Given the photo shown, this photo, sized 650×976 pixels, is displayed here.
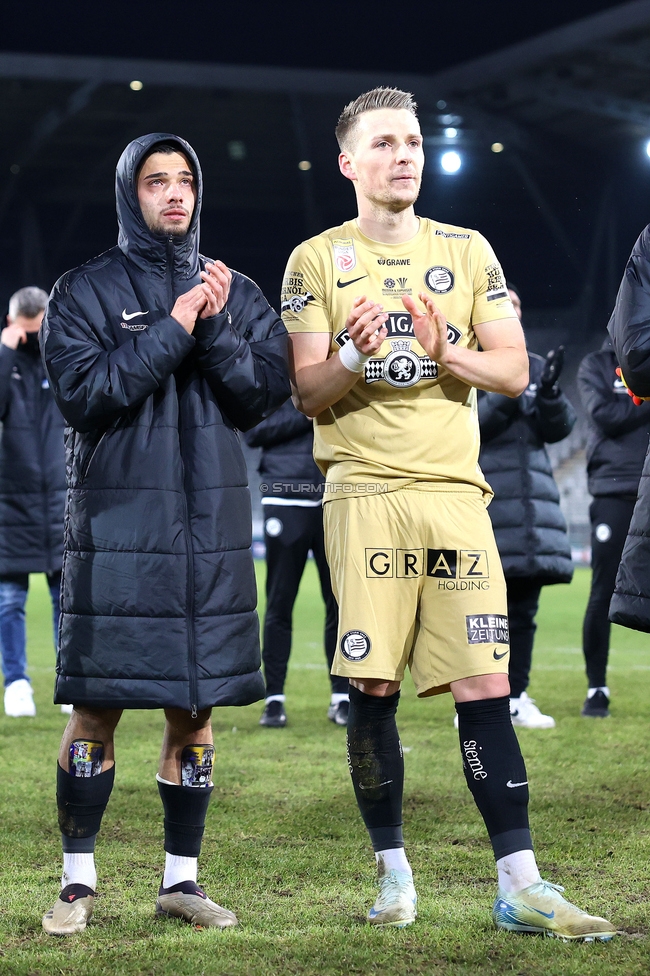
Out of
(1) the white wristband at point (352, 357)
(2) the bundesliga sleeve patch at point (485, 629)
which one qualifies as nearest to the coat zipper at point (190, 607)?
(1) the white wristband at point (352, 357)

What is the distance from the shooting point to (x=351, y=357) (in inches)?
119

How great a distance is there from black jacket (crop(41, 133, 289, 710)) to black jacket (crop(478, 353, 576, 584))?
281 centimetres

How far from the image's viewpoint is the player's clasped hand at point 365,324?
2926 mm

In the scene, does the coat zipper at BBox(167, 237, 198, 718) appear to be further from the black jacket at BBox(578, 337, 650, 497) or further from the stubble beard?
the black jacket at BBox(578, 337, 650, 497)

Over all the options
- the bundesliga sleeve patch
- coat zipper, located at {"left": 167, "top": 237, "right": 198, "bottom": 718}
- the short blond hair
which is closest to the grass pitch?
coat zipper, located at {"left": 167, "top": 237, "right": 198, "bottom": 718}

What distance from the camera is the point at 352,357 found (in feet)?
9.92

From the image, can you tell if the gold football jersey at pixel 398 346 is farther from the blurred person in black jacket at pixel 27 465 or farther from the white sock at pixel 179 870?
the blurred person in black jacket at pixel 27 465

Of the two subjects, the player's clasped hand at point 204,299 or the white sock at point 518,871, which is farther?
the player's clasped hand at point 204,299

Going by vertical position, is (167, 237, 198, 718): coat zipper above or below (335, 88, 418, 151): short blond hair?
below

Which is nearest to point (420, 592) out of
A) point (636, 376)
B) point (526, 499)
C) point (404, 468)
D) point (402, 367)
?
point (404, 468)

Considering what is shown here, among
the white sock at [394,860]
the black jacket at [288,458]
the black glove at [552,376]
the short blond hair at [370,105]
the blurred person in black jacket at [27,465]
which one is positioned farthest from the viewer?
the blurred person in black jacket at [27,465]

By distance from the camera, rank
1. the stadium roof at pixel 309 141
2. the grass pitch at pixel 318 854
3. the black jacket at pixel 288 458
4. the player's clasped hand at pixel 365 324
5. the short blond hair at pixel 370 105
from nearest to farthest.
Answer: the grass pitch at pixel 318 854, the player's clasped hand at pixel 365 324, the short blond hair at pixel 370 105, the black jacket at pixel 288 458, the stadium roof at pixel 309 141

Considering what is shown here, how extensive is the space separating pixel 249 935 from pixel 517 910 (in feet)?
2.22

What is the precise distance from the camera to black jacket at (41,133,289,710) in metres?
3.00
